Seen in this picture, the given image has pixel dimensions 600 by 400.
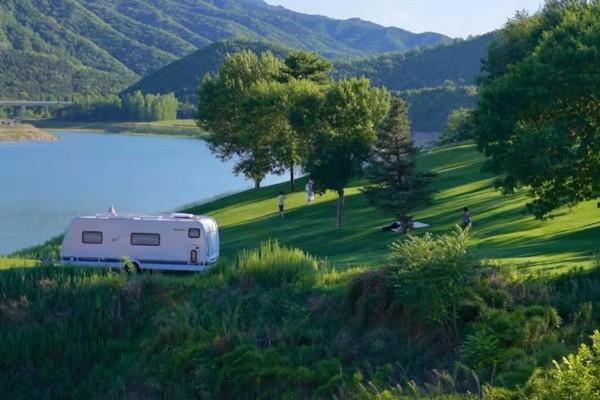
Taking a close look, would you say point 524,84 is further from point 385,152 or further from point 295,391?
point 295,391

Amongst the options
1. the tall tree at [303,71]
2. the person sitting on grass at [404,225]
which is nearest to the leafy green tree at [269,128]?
the tall tree at [303,71]

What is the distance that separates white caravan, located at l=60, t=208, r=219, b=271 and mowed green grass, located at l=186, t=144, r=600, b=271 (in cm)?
395

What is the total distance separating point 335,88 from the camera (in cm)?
4278

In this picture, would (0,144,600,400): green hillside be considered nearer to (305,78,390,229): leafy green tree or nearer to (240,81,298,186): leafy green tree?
(305,78,390,229): leafy green tree

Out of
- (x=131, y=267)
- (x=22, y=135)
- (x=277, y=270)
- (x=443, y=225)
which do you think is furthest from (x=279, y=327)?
(x=22, y=135)

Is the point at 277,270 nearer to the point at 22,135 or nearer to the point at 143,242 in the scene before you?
the point at 143,242

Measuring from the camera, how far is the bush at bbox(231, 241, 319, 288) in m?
20.7

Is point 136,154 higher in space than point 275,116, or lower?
lower

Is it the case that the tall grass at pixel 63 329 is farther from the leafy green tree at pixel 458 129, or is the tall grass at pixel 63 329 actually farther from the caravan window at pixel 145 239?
the leafy green tree at pixel 458 129

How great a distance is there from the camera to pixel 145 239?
24484 millimetres

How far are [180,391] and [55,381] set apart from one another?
383cm

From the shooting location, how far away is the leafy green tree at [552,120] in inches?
837

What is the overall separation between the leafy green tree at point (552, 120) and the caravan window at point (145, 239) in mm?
9626

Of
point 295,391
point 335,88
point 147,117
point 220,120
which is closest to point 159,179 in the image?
point 220,120
